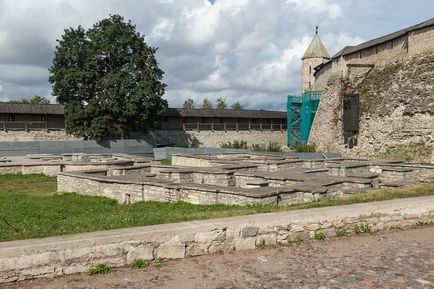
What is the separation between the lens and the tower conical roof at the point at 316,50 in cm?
3956

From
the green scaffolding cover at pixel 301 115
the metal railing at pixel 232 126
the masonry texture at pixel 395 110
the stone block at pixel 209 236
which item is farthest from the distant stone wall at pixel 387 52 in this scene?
the stone block at pixel 209 236

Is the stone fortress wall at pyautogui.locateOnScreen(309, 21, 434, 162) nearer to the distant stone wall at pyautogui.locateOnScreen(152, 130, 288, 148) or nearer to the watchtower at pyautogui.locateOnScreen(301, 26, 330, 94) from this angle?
the watchtower at pyautogui.locateOnScreen(301, 26, 330, 94)

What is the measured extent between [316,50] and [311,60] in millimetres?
1116

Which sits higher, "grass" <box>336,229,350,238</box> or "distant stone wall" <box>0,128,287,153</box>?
"distant stone wall" <box>0,128,287,153</box>

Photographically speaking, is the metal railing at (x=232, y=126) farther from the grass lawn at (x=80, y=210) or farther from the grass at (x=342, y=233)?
the grass at (x=342, y=233)

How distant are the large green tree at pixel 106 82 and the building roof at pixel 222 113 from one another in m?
4.91

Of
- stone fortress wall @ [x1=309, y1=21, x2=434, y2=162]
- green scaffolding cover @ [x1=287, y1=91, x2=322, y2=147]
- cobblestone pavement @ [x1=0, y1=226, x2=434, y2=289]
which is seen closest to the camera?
cobblestone pavement @ [x1=0, y1=226, x2=434, y2=289]

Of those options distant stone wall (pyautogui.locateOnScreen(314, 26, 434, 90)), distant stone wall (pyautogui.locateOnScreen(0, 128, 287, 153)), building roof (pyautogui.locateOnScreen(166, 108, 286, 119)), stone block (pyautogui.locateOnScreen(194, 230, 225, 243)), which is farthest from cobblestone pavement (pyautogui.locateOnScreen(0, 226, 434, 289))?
building roof (pyautogui.locateOnScreen(166, 108, 286, 119))

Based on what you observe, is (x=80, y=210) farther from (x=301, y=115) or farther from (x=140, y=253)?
(x=301, y=115)

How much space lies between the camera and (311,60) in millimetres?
39625

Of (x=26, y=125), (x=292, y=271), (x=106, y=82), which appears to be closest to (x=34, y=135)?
(x=26, y=125)

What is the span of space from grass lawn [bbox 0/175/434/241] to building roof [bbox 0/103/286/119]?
18.3m

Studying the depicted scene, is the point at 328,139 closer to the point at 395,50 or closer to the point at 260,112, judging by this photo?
the point at 395,50

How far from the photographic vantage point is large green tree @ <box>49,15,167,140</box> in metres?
30.8
